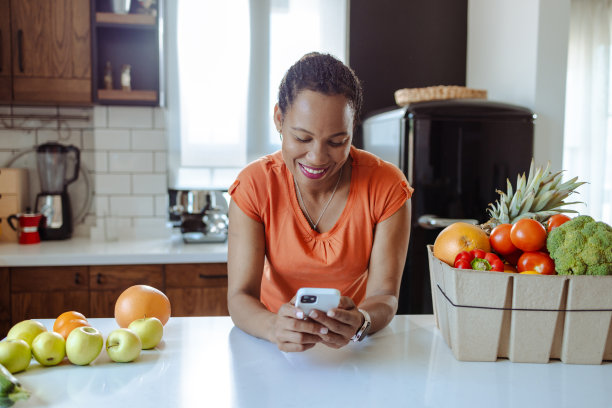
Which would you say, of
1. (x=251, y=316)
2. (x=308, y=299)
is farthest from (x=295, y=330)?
(x=251, y=316)

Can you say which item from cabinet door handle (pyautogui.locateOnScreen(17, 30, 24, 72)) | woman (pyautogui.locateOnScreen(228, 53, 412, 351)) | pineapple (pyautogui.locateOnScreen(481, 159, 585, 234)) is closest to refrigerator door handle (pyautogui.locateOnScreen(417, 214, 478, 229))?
woman (pyautogui.locateOnScreen(228, 53, 412, 351))

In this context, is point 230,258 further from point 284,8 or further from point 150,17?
point 284,8

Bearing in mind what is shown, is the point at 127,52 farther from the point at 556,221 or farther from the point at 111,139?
the point at 556,221

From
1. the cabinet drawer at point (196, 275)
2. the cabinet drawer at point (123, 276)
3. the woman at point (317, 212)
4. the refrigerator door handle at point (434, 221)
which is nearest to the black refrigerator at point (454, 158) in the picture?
the refrigerator door handle at point (434, 221)

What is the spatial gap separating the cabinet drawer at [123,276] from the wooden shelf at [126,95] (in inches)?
34.8

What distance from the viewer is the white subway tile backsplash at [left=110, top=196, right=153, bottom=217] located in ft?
10.0

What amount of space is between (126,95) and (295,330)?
2.16m

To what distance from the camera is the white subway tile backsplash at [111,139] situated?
9.86ft

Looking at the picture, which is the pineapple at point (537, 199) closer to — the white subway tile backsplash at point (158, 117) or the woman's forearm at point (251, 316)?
the woman's forearm at point (251, 316)

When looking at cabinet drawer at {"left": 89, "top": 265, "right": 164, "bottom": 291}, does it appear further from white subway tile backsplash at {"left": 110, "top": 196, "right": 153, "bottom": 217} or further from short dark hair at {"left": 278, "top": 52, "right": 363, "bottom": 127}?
short dark hair at {"left": 278, "top": 52, "right": 363, "bottom": 127}

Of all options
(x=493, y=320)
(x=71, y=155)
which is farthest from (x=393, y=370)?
(x=71, y=155)

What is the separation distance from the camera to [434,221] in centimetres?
253

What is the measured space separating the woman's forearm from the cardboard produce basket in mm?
394

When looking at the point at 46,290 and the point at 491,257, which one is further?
the point at 46,290
